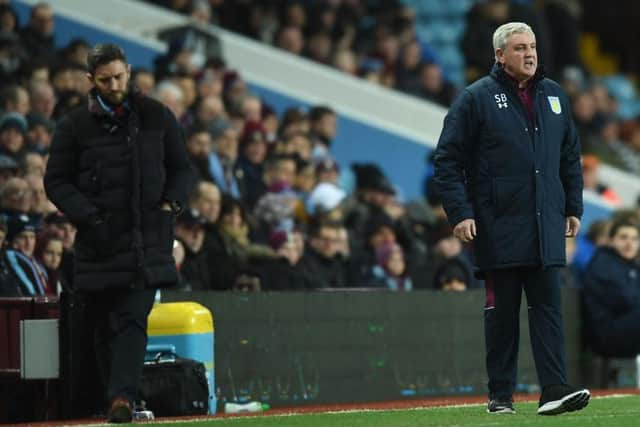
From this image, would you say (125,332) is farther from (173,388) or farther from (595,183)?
(595,183)

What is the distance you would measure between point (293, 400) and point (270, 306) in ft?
2.34

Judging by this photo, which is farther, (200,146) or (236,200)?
(200,146)

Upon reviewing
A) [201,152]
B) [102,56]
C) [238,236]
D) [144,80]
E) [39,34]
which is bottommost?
[238,236]

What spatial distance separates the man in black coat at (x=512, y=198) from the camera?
916 cm

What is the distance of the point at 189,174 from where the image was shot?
9.32 m

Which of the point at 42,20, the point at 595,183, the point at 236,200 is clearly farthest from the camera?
the point at 595,183

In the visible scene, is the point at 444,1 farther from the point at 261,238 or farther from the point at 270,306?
the point at 270,306

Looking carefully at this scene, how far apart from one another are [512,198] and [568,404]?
113 cm

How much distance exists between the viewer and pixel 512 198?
920 centimetres

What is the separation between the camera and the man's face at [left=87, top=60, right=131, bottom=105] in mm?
9039

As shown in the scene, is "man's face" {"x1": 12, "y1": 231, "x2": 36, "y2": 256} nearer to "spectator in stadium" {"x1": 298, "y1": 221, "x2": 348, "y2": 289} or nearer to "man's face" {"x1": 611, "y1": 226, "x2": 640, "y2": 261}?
"spectator in stadium" {"x1": 298, "y1": 221, "x2": 348, "y2": 289}

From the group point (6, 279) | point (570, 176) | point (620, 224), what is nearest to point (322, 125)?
point (620, 224)

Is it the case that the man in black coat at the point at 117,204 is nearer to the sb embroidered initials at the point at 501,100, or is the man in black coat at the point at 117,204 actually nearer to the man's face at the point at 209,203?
the sb embroidered initials at the point at 501,100

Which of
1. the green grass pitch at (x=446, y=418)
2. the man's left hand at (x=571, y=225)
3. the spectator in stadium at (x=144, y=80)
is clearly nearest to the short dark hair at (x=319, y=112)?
the spectator in stadium at (x=144, y=80)
